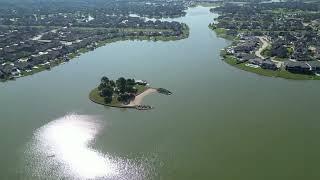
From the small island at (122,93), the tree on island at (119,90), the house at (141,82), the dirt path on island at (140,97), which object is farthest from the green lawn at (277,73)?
the tree on island at (119,90)

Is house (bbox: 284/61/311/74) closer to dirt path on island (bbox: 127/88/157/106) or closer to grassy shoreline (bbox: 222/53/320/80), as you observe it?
grassy shoreline (bbox: 222/53/320/80)

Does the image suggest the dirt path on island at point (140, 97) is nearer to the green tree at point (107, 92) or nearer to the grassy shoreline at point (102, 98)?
the grassy shoreline at point (102, 98)

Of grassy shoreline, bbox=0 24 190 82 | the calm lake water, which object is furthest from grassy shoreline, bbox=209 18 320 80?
grassy shoreline, bbox=0 24 190 82

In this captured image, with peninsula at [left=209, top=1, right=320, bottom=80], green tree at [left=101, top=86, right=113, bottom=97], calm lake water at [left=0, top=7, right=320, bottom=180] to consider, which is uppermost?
peninsula at [left=209, top=1, right=320, bottom=80]

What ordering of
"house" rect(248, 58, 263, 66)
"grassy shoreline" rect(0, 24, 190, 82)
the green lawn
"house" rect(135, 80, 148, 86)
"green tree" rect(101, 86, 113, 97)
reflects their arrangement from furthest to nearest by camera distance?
"grassy shoreline" rect(0, 24, 190, 82), "house" rect(248, 58, 263, 66), the green lawn, "house" rect(135, 80, 148, 86), "green tree" rect(101, 86, 113, 97)

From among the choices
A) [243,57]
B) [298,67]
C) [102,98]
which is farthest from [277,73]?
[102,98]

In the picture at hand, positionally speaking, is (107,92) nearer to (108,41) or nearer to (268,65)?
(268,65)
